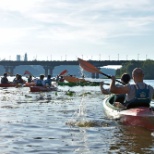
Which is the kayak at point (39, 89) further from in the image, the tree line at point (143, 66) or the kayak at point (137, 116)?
the tree line at point (143, 66)

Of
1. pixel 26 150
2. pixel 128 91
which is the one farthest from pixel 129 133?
pixel 26 150

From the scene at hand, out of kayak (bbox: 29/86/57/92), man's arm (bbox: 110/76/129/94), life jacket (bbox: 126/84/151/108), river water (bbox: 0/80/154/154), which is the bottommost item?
river water (bbox: 0/80/154/154)

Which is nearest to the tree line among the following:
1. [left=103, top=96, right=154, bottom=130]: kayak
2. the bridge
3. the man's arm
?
the bridge

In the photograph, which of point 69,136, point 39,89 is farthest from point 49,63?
point 69,136

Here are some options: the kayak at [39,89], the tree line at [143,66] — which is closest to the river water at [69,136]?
the kayak at [39,89]

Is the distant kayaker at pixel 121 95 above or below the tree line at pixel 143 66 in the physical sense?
below

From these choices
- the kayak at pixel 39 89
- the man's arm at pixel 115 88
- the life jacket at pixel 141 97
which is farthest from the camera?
the kayak at pixel 39 89

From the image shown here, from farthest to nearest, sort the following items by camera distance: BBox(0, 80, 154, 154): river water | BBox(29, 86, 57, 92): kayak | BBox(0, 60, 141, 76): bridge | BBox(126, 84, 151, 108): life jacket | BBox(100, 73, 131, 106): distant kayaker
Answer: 1. BBox(0, 60, 141, 76): bridge
2. BBox(29, 86, 57, 92): kayak
3. BBox(100, 73, 131, 106): distant kayaker
4. BBox(126, 84, 151, 108): life jacket
5. BBox(0, 80, 154, 154): river water

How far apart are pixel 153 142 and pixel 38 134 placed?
3.13 metres

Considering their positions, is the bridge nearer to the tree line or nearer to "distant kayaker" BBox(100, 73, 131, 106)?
the tree line

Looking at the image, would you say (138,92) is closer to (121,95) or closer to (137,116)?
(137,116)

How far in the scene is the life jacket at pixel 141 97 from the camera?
1197 cm

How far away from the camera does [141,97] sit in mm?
12102

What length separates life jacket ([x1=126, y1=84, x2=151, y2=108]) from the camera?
12.0m
